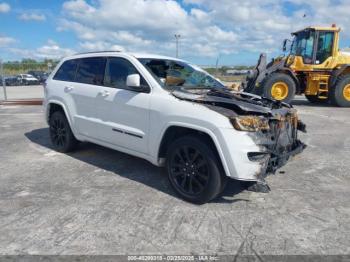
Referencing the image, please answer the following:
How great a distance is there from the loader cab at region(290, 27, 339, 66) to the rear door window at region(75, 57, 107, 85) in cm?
1025

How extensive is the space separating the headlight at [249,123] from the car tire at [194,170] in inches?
16.6

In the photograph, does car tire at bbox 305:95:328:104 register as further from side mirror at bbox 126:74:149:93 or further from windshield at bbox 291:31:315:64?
side mirror at bbox 126:74:149:93

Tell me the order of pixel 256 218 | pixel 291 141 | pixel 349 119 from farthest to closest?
1. pixel 349 119
2. pixel 291 141
3. pixel 256 218

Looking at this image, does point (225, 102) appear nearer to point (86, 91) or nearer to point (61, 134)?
point (86, 91)

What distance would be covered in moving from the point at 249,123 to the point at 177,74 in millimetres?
1658

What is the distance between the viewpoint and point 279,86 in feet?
41.7

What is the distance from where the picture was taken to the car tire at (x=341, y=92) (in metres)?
12.8

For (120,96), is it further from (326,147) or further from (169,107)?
(326,147)

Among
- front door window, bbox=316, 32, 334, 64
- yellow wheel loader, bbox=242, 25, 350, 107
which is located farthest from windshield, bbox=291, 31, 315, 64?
front door window, bbox=316, 32, 334, 64

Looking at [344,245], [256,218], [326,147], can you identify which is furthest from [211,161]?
[326,147]

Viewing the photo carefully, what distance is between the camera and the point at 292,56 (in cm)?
1344

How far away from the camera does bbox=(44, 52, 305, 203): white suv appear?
358 cm

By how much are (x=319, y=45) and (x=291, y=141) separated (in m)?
10.3

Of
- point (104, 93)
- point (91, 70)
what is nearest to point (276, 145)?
point (104, 93)
